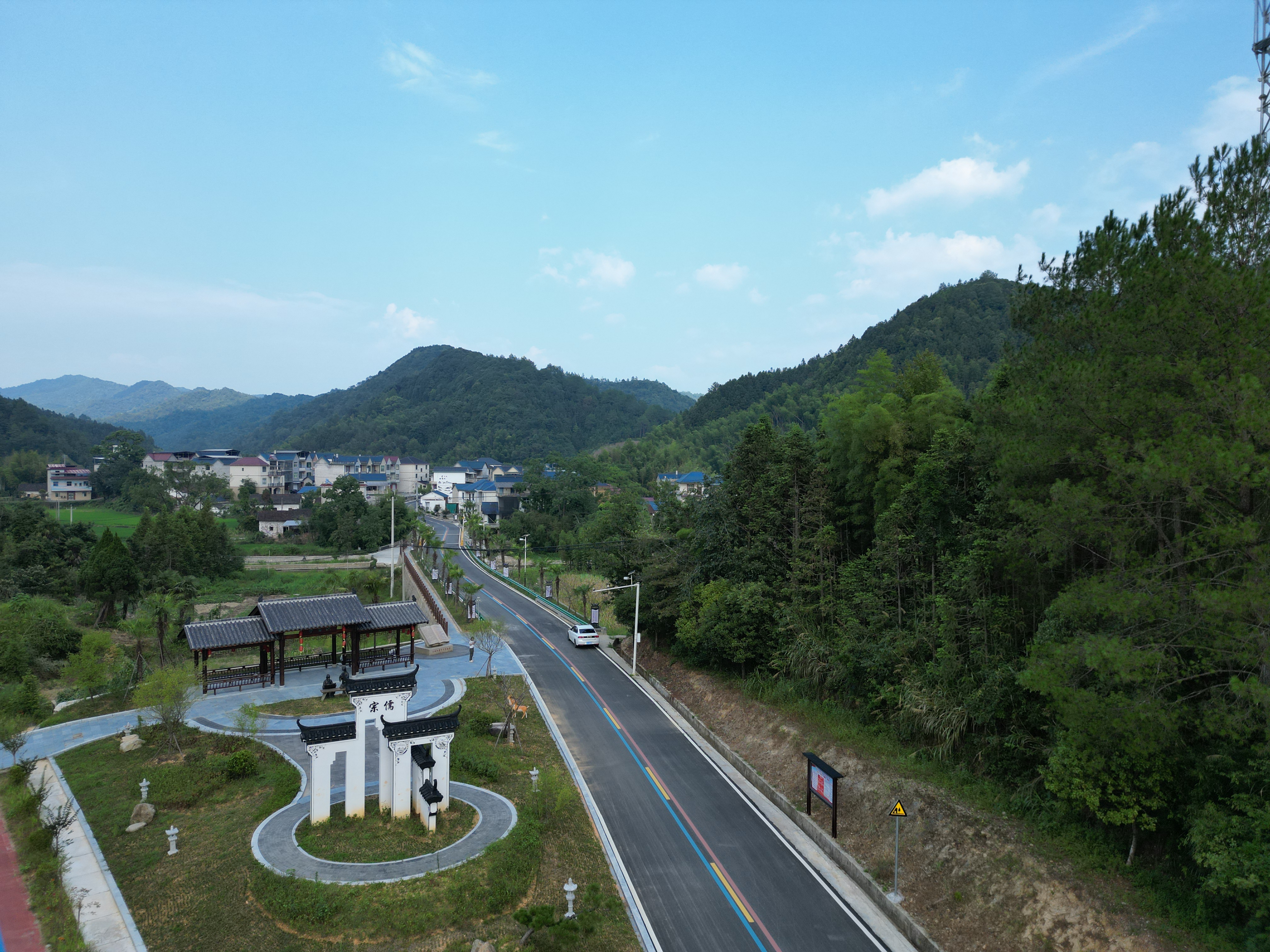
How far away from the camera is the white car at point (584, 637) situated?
116ft

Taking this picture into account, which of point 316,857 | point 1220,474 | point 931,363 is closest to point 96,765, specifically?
point 316,857

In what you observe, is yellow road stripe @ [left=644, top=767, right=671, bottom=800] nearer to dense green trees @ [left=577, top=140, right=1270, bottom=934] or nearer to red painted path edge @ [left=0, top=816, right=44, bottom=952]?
dense green trees @ [left=577, top=140, right=1270, bottom=934]

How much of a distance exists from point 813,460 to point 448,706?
51.3 feet

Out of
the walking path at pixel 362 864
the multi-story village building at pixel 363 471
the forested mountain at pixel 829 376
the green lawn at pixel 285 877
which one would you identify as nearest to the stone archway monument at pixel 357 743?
the walking path at pixel 362 864

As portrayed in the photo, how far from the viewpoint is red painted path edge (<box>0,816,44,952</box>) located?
11.8 metres

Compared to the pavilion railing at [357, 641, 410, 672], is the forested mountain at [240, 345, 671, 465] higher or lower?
higher

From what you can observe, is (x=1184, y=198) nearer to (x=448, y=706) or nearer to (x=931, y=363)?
(x=931, y=363)

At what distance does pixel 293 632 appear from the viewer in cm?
2564

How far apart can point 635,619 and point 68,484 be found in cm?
10162

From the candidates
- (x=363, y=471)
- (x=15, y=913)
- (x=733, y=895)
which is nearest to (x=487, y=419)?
(x=363, y=471)

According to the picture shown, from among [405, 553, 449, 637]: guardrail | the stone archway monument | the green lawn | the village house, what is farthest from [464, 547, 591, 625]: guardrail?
the village house

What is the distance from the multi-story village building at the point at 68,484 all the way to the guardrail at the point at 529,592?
2580 inches

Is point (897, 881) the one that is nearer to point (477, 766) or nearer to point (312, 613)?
point (477, 766)

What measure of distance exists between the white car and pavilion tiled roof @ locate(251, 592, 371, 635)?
11.4 metres
